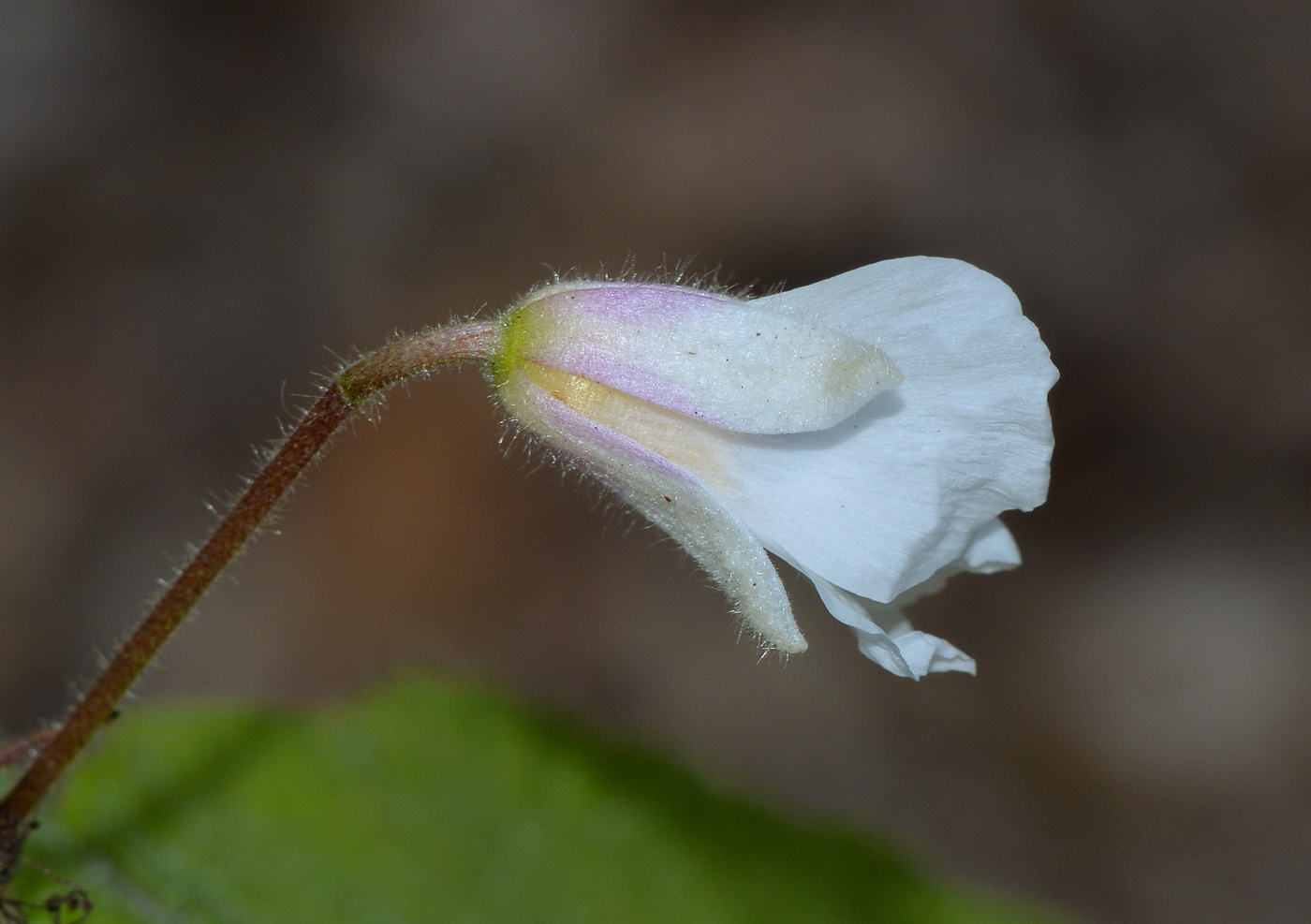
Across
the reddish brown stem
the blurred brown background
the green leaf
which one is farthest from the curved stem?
the blurred brown background

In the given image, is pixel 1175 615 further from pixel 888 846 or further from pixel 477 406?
pixel 477 406

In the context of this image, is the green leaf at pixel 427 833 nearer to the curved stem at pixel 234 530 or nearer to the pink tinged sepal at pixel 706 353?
the curved stem at pixel 234 530

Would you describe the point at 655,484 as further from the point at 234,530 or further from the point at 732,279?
the point at 732,279

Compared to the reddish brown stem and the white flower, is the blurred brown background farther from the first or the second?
the white flower

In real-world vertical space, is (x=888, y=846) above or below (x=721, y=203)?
below

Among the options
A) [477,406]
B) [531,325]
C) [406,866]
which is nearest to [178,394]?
[477,406]

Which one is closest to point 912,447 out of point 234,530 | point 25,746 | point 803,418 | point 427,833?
point 803,418

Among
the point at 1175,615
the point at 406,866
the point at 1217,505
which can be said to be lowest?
the point at 406,866
